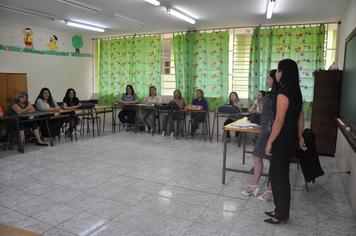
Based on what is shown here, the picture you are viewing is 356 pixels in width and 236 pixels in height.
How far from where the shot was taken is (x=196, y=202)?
10.3ft

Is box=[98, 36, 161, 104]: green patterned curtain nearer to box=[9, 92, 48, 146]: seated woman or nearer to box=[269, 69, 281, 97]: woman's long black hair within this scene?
box=[9, 92, 48, 146]: seated woman

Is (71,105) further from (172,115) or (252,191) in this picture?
(252,191)

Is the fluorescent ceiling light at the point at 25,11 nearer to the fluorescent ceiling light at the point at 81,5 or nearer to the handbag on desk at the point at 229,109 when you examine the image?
the fluorescent ceiling light at the point at 81,5

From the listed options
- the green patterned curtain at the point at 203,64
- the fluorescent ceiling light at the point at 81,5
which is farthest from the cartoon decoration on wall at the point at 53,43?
the green patterned curtain at the point at 203,64

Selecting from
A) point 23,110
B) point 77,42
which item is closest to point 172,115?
→ point 23,110

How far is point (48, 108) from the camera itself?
6039 millimetres

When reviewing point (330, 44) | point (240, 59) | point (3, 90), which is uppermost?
point (330, 44)

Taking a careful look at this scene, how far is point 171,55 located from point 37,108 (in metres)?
3.61

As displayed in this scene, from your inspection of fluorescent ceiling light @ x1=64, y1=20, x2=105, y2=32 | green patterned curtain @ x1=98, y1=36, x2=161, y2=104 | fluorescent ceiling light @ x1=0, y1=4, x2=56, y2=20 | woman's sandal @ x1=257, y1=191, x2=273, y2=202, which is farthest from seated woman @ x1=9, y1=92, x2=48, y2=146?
woman's sandal @ x1=257, y1=191, x2=273, y2=202

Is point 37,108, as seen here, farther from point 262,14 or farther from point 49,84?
point 262,14

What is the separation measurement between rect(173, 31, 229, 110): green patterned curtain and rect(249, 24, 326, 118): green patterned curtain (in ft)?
2.31

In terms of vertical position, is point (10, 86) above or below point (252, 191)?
above

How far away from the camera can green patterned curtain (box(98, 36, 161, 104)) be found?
7.75 meters

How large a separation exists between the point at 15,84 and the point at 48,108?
1.29 metres
